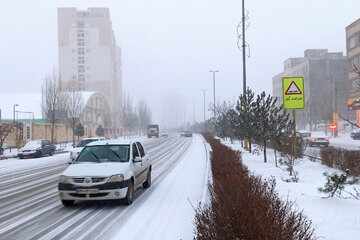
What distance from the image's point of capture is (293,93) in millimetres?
12680

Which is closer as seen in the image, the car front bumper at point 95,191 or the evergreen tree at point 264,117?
the car front bumper at point 95,191

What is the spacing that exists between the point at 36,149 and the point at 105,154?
2129cm

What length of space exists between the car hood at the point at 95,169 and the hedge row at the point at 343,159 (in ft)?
22.6

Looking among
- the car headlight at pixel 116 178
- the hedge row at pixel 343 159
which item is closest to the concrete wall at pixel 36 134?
the hedge row at pixel 343 159

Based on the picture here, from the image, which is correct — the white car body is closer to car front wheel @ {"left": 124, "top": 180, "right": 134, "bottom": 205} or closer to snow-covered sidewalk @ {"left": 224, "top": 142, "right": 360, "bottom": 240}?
car front wheel @ {"left": 124, "top": 180, "right": 134, "bottom": 205}

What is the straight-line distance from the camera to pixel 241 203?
3.91 metres

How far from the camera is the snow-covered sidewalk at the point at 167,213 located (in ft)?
19.6

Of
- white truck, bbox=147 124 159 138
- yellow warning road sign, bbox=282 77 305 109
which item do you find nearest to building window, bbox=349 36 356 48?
white truck, bbox=147 124 159 138

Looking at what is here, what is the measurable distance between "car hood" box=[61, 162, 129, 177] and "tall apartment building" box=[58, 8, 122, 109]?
120436 millimetres


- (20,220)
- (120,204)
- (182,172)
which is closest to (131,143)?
(120,204)

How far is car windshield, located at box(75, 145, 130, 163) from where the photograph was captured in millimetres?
9117

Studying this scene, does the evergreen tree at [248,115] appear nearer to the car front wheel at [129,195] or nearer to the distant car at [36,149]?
the car front wheel at [129,195]

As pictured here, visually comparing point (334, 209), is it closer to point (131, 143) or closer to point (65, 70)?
point (131, 143)

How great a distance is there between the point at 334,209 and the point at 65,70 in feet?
430
